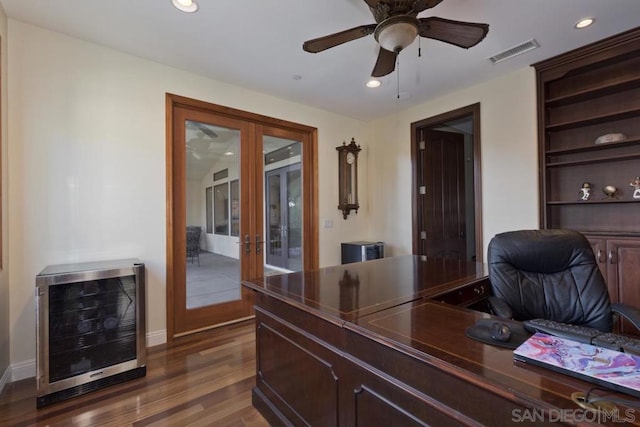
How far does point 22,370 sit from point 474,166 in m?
4.82

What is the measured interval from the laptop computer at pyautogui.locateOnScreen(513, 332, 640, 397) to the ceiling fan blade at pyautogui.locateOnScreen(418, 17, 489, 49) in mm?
1744

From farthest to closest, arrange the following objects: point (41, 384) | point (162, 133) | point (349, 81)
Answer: point (349, 81)
point (162, 133)
point (41, 384)

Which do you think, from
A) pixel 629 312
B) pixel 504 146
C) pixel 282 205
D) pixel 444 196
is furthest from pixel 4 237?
pixel 444 196

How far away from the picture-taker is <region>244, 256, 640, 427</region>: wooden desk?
0.79 meters

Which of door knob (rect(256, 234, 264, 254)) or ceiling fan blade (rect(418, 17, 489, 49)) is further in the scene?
door knob (rect(256, 234, 264, 254))

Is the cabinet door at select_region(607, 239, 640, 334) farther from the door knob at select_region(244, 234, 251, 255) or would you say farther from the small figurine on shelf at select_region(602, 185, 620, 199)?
the door knob at select_region(244, 234, 251, 255)

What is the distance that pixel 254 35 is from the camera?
99.4 inches

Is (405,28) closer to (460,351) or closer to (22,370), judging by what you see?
(460,351)

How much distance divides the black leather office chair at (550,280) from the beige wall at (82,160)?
9.74 ft

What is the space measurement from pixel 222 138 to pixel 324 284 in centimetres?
249

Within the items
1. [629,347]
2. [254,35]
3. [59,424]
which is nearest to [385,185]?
Result: [254,35]

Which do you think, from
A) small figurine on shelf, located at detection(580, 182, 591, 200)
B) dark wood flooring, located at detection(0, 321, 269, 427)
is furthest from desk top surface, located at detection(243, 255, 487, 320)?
small figurine on shelf, located at detection(580, 182, 591, 200)

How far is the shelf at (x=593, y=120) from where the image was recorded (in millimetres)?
2725

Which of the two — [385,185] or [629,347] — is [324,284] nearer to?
[629,347]
